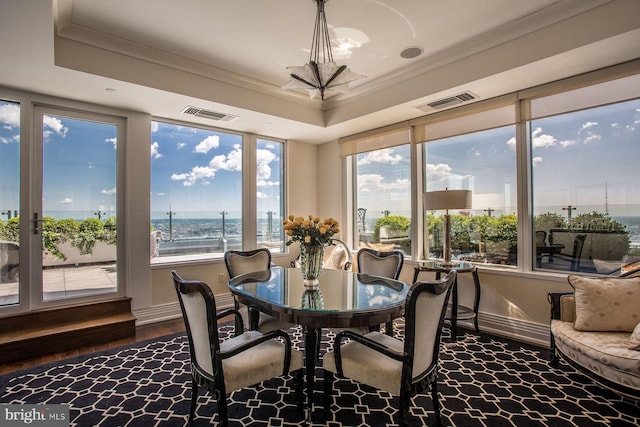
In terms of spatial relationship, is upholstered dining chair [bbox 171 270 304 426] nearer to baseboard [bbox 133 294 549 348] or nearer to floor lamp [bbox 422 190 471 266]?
floor lamp [bbox 422 190 471 266]

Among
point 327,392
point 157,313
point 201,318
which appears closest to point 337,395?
point 327,392

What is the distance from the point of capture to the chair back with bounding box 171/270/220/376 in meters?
1.74

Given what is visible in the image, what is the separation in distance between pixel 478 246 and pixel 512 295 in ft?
2.11

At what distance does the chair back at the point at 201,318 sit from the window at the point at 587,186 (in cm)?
322

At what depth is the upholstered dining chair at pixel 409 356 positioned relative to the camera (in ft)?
5.57

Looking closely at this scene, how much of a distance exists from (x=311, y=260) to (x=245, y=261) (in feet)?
3.50

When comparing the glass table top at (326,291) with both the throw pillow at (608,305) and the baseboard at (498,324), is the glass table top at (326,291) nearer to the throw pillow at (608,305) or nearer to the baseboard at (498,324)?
the throw pillow at (608,305)

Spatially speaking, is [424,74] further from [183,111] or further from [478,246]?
[183,111]

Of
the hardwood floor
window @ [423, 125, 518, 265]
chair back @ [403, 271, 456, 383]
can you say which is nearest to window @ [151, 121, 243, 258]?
the hardwood floor

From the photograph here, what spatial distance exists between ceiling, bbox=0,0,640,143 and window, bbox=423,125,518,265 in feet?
1.89

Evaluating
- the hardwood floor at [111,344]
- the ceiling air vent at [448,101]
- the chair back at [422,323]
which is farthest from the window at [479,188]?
the hardwood floor at [111,344]

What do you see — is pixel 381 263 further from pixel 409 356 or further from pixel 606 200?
pixel 606 200

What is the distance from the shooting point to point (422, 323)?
1.74 metres

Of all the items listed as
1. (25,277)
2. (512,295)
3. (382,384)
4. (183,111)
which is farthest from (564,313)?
(25,277)
